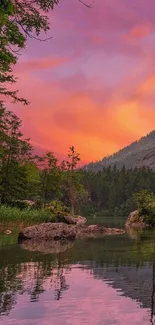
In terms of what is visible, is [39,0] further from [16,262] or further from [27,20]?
[16,262]

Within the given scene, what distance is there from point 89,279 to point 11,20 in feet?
34.5

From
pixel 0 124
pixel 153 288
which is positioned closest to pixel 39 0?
pixel 153 288

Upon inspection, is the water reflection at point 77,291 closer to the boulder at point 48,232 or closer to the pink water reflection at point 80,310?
the pink water reflection at point 80,310

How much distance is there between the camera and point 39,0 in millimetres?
14742

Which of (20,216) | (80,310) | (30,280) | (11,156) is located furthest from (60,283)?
(11,156)

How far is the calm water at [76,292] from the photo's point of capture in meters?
6.27

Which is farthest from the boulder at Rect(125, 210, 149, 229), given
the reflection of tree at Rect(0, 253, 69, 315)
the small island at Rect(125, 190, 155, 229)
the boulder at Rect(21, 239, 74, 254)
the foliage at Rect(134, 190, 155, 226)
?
the reflection of tree at Rect(0, 253, 69, 315)

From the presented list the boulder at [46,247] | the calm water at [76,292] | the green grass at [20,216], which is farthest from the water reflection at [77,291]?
the green grass at [20,216]

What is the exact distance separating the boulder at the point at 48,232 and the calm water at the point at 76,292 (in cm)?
1153

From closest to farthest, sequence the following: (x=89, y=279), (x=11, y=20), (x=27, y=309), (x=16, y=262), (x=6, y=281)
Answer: (x=27, y=309) → (x=6, y=281) → (x=89, y=279) → (x=16, y=262) → (x=11, y=20)

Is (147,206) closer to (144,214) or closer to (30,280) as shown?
(144,214)

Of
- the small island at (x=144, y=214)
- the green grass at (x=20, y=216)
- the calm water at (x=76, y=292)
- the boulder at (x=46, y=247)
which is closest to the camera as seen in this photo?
the calm water at (x=76, y=292)

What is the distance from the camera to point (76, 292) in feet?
26.9

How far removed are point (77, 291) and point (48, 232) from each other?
1785 centimetres
